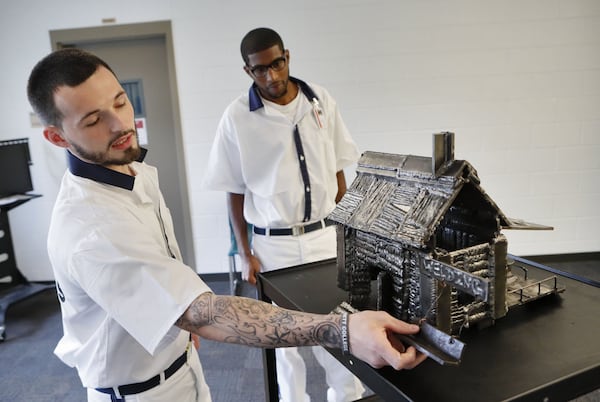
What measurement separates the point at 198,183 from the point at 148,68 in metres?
1.01

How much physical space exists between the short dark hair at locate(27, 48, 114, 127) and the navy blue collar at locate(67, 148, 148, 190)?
95 mm

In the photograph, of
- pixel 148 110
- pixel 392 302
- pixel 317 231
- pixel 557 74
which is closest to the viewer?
pixel 392 302

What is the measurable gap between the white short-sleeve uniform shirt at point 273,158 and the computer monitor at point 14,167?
6.68ft

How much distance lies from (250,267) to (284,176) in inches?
18.1

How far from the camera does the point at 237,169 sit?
2004mm

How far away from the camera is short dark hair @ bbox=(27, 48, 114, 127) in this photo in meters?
0.96

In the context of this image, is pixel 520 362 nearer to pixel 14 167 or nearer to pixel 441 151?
pixel 441 151

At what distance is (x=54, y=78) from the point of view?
0.96m

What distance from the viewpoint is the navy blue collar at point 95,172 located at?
104 centimetres

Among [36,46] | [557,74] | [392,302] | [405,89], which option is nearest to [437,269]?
[392,302]

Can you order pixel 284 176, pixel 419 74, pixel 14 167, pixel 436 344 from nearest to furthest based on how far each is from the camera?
1. pixel 436 344
2. pixel 284 176
3. pixel 14 167
4. pixel 419 74

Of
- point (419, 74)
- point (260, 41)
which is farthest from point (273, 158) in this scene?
point (419, 74)

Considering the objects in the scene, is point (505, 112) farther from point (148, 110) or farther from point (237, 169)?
point (148, 110)

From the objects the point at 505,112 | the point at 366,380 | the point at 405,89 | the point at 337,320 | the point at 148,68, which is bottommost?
the point at 366,380
